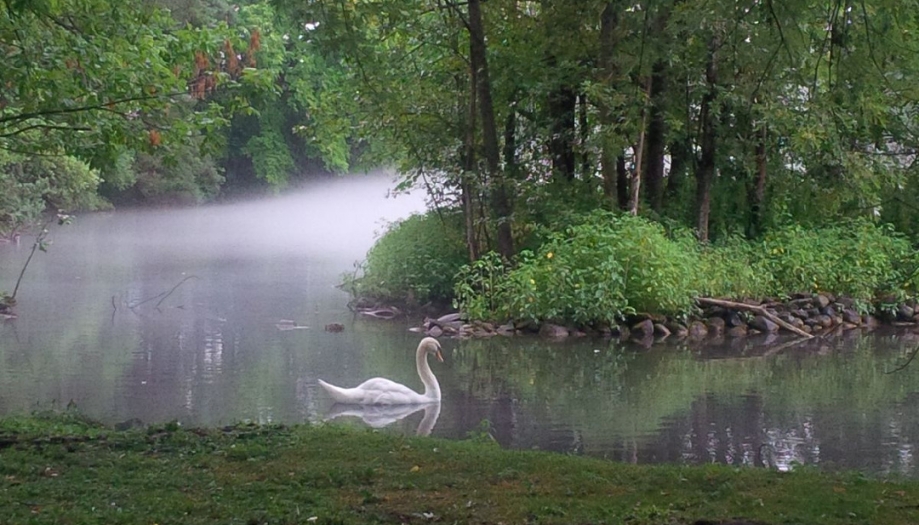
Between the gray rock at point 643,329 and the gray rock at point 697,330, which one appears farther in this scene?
the gray rock at point 697,330

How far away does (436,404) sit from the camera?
42.0 feet

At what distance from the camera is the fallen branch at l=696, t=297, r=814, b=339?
779 inches

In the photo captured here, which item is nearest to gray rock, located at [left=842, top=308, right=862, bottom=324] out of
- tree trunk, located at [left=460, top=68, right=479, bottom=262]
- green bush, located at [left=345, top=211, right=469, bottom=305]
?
tree trunk, located at [left=460, top=68, right=479, bottom=262]

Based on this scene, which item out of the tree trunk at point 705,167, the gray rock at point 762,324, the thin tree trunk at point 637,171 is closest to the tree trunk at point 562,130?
the thin tree trunk at point 637,171

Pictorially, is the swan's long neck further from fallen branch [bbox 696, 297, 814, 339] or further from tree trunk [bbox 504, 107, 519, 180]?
tree trunk [bbox 504, 107, 519, 180]

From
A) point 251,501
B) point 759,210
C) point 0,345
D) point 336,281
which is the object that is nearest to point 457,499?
point 251,501

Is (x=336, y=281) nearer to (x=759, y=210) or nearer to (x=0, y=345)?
(x=759, y=210)

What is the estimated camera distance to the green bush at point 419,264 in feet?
71.8

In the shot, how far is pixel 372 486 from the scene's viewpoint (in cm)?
675

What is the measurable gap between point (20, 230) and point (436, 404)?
28410mm

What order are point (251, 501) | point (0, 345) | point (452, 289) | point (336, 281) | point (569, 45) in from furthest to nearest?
point (336, 281), point (452, 289), point (569, 45), point (0, 345), point (251, 501)

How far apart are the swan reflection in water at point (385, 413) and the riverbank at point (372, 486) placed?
3360 millimetres

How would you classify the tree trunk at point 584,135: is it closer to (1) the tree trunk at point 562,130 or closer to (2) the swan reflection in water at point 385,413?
(1) the tree trunk at point 562,130

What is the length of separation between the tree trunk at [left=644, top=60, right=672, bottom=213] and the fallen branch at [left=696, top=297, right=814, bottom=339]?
2.51 m
